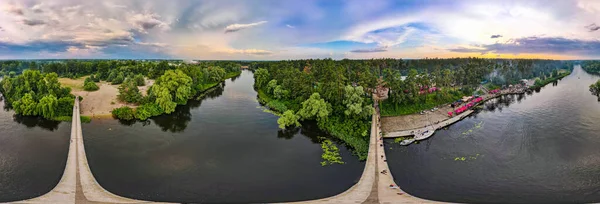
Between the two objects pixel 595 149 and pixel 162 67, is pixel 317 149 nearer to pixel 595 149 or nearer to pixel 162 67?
pixel 595 149

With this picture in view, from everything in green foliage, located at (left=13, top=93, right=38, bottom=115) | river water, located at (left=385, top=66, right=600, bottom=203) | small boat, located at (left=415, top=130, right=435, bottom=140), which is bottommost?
river water, located at (left=385, top=66, right=600, bottom=203)

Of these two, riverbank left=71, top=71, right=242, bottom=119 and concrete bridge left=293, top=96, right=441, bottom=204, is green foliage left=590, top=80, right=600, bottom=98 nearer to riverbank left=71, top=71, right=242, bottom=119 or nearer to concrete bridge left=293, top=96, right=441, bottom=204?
concrete bridge left=293, top=96, right=441, bottom=204

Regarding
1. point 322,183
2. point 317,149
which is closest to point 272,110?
point 317,149

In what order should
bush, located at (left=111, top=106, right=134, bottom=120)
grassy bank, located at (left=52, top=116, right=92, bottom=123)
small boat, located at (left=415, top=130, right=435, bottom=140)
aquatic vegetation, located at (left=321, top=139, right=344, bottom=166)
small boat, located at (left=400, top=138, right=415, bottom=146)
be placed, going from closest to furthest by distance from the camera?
aquatic vegetation, located at (left=321, top=139, right=344, bottom=166), small boat, located at (left=400, top=138, right=415, bottom=146), small boat, located at (left=415, top=130, right=435, bottom=140), grassy bank, located at (left=52, top=116, right=92, bottom=123), bush, located at (left=111, top=106, right=134, bottom=120)

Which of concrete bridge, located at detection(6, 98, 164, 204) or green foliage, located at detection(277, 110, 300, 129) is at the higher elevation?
green foliage, located at detection(277, 110, 300, 129)

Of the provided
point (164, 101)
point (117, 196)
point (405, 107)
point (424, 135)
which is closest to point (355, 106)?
point (424, 135)

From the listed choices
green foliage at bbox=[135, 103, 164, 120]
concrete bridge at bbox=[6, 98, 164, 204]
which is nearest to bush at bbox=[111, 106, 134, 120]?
green foliage at bbox=[135, 103, 164, 120]

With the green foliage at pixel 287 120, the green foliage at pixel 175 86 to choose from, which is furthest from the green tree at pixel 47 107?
the green foliage at pixel 287 120
